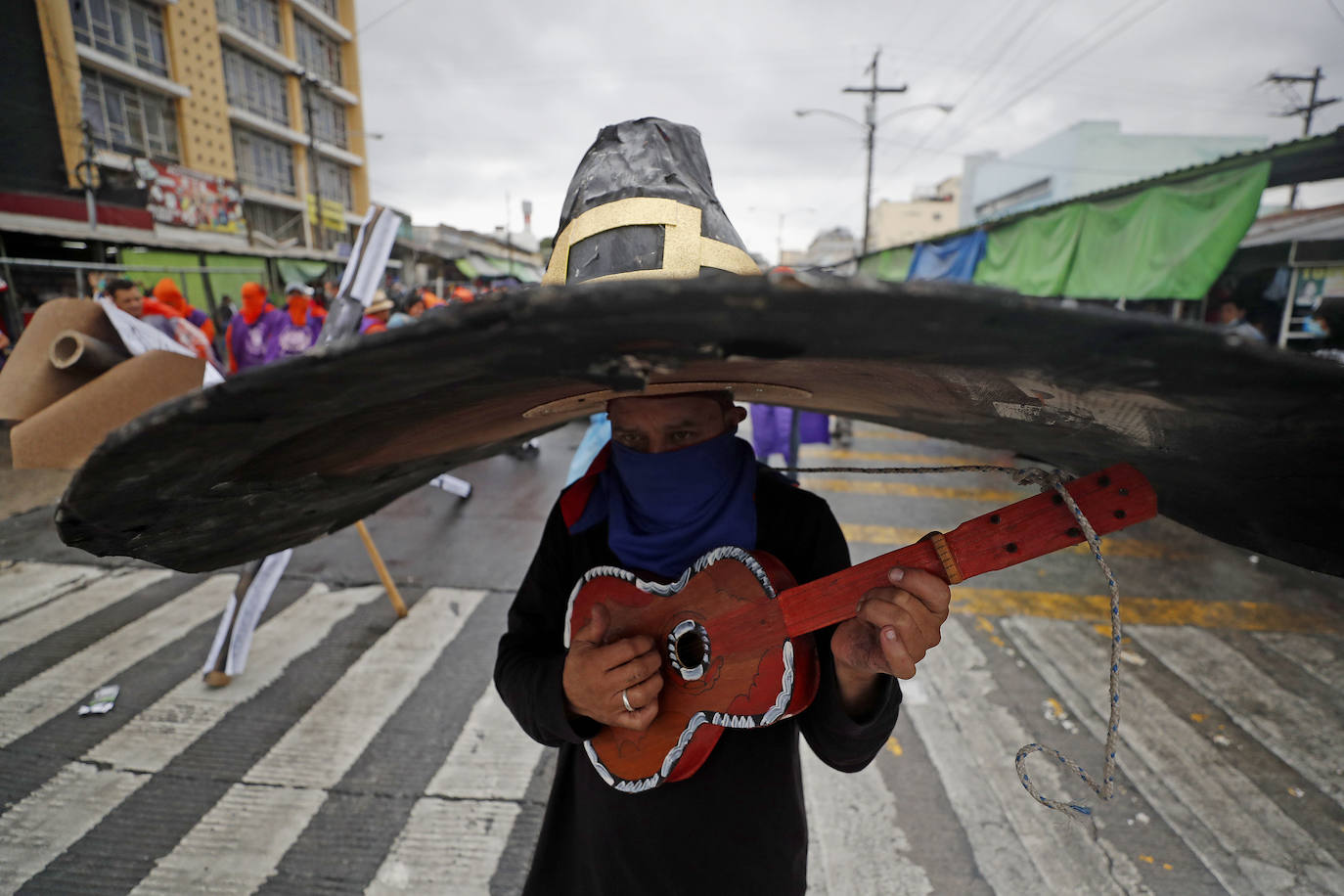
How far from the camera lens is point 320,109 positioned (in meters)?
33.3

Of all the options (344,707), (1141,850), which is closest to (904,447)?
(1141,850)

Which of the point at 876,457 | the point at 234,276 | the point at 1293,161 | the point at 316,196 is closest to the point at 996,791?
the point at 1293,161

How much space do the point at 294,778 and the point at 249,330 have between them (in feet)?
15.4

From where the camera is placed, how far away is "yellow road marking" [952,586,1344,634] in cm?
374

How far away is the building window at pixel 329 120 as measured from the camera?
3278 centimetres

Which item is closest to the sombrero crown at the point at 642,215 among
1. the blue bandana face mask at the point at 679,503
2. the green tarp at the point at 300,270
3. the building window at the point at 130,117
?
the blue bandana face mask at the point at 679,503

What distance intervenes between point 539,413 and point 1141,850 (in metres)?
2.64

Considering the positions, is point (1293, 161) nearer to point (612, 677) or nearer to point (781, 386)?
point (781, 386)

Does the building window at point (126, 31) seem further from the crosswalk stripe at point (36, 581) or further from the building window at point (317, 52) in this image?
the crosswalk stripe at point (36, 581)

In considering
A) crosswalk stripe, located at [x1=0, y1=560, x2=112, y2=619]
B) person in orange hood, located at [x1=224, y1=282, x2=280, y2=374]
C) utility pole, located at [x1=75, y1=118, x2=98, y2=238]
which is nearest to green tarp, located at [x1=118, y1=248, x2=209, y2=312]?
utility pole, located at [x1=75, y1=118, x2=98, y2=238]

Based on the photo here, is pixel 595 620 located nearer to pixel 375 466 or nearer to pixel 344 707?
pixel 375 466

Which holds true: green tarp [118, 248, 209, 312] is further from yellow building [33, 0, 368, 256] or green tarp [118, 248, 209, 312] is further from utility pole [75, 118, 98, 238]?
yellow building [33, 0, 368, 256]

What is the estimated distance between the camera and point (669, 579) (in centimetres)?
121

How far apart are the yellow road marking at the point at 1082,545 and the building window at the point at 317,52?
126 ft
